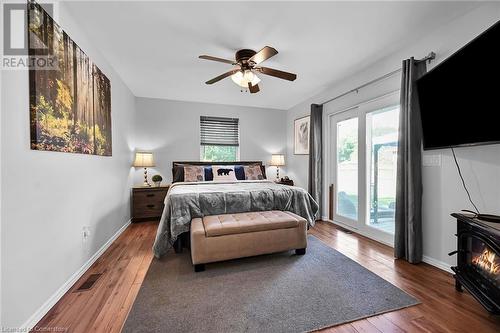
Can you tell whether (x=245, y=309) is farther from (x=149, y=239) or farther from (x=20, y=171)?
(x=149, y=239)

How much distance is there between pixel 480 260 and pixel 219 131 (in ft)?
15.0

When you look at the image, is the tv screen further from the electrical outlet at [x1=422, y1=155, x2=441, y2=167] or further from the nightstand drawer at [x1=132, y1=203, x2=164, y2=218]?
the nightstand drawer at [x1=132, y1=203, x2=164, y2=218]

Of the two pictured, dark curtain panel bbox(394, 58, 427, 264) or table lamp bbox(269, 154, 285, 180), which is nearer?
dark curtain panel bbox(394, 58, 427, 264)

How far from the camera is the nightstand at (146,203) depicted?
3936mm

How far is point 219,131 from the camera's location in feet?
16.6

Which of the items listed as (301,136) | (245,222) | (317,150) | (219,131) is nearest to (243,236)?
(245,222)

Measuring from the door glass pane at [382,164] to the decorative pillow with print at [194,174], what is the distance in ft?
9.82

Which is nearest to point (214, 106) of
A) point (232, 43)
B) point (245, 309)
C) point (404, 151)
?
point (232, 43)

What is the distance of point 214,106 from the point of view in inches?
194

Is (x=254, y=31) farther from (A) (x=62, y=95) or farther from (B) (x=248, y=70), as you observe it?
(A) (x=62, y=95)

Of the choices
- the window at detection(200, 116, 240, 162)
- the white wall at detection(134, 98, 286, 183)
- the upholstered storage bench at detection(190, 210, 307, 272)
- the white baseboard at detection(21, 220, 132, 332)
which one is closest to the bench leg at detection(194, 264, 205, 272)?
the upholstered storage bench at detection(190, 210, 307, 272)

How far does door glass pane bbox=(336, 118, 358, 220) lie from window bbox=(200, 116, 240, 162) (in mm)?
2407

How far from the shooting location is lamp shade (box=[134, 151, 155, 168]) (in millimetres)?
4055

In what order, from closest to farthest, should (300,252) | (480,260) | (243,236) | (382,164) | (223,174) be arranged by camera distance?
(480,260) → (243,236) → (300,252) → (382,164) → (223,174)
